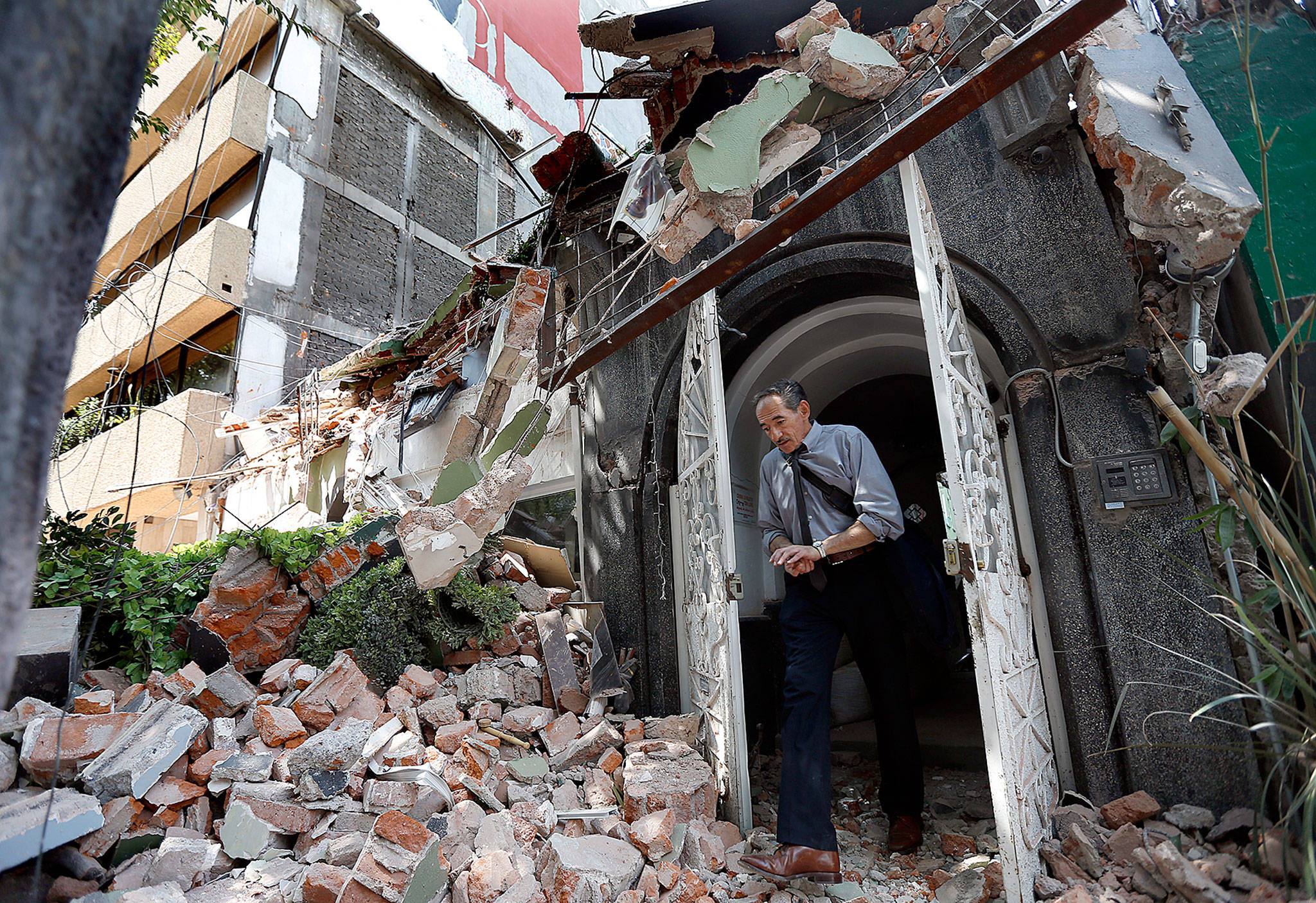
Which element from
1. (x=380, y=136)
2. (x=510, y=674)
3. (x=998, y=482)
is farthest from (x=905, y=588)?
(x=380, y=136)

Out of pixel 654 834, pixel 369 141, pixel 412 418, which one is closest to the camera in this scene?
pixel 654 834

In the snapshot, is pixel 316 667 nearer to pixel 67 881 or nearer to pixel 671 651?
pixel 67 881

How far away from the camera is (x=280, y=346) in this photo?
11.7 metres

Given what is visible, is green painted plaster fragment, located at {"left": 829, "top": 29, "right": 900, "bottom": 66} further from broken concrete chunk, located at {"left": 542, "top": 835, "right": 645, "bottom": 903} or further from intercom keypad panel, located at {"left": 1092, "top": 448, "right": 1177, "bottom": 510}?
broken concrete chunk, located at {"left": 542, "top": 835, "right": 645, "bottom": 903}

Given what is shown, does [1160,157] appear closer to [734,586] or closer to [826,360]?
[734,586]

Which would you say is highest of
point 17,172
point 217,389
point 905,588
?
point 217,389

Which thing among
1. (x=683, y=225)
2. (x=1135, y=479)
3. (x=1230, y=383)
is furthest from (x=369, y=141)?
(x=1230, y=383)

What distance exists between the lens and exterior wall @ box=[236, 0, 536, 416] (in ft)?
38.2

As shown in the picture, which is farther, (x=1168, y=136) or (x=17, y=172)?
(x=1168, y=136)

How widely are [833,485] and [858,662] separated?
36.9 inches

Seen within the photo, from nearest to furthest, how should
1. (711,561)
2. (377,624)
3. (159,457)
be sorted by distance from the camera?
(711,561), (377,624), (159,457)

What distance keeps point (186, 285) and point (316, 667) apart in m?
9.78

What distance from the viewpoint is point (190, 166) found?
39.2 ft

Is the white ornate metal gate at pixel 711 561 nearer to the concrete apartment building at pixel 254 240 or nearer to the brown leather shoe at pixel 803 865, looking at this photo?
the brown leather shoe at pixel 803 865
